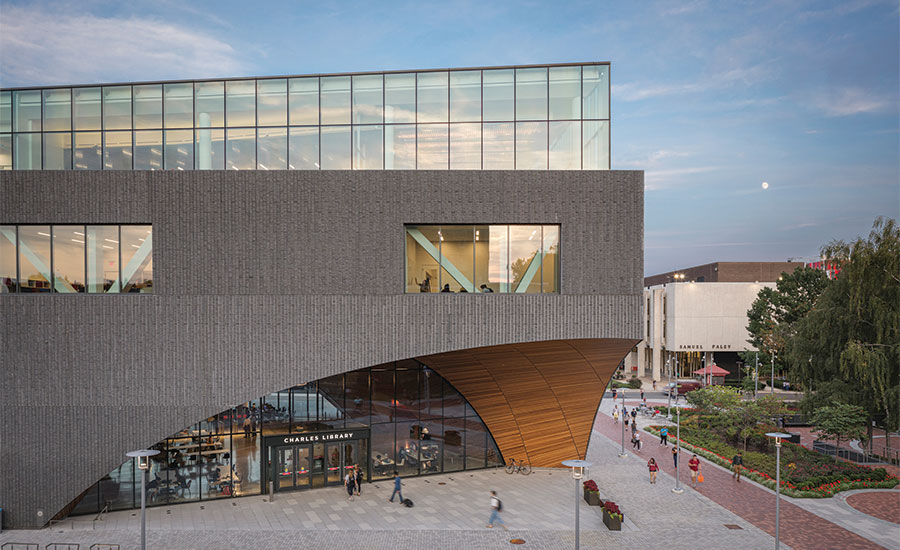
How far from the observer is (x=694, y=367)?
6694 centimetres

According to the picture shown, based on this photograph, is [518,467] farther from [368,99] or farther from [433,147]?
[368,99]

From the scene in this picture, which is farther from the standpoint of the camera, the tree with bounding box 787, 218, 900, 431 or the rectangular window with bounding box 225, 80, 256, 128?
the tree with bounding box 787, 218, 900, 431

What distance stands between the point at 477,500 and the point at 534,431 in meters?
5.35

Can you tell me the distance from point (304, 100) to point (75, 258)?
999 centimetres

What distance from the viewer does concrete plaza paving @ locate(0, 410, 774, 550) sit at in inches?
706

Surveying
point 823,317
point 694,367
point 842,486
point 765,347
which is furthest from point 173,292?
point 694,367

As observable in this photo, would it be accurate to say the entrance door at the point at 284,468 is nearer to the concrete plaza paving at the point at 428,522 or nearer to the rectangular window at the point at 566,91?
the concrete plaza paving at the point at 428,522

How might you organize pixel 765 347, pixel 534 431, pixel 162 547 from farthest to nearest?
pixel 765 347 → pixel 534 431 → pixel 162 547

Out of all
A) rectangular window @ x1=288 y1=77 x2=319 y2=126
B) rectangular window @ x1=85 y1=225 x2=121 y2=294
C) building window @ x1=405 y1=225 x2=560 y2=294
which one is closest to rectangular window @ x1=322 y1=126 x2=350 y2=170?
rectangular window @ x1=288 y1=77 x2=319 y2=126

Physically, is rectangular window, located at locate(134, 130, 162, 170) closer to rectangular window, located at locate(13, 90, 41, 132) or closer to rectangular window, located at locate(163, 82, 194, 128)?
rectangular window, located at locate(163, 82, 194, 128)

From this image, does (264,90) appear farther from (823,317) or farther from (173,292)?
(823,317)

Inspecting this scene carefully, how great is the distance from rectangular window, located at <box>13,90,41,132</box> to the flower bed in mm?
33344

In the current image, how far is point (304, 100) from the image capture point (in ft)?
66.7

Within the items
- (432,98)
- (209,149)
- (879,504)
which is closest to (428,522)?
(432,98)
